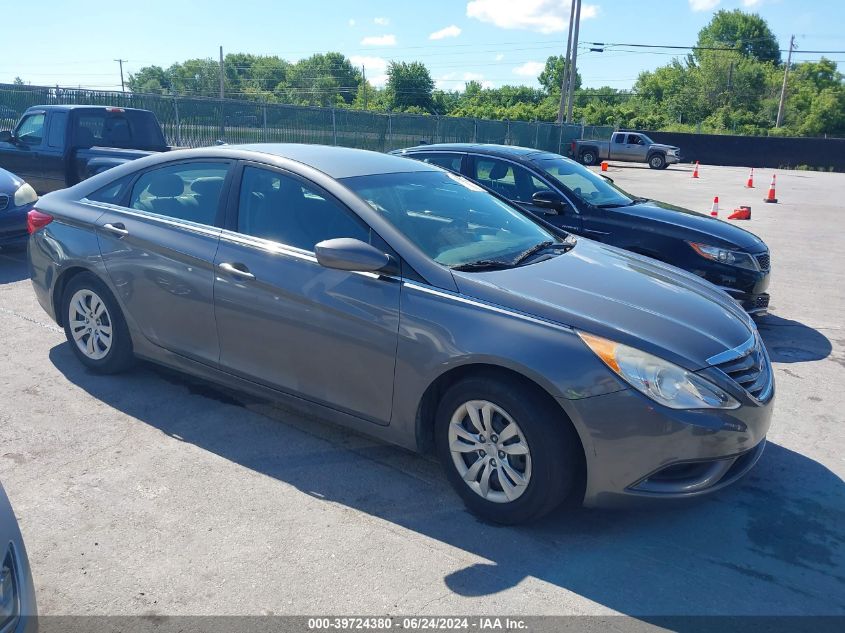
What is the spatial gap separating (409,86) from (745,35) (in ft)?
152

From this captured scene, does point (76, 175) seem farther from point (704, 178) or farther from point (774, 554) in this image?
point (704, 178)

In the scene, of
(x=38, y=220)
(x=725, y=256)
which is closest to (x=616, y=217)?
(x=725, y=256)

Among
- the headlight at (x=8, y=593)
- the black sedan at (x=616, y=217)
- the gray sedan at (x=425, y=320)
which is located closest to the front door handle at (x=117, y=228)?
the gray sedan at (x=425, y=320)

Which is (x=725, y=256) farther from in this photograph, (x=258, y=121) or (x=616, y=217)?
(x=258, y=121)

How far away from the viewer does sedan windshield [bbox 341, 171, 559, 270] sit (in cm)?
385

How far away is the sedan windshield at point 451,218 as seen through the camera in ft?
12.6

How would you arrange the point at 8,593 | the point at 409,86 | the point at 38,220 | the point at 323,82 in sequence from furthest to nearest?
1. the point at 323,82
2. the point at 409,86
3. the point at 38,220
4. the point at 8,593

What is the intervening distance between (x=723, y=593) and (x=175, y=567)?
2264 millimetres

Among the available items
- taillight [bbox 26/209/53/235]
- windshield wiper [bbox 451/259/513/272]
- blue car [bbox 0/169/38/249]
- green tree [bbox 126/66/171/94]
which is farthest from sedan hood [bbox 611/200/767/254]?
green tree [bbox 126/66/171/94]

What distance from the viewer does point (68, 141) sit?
1060cm

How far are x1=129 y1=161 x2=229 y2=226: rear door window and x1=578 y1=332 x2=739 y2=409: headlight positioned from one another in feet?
7.97

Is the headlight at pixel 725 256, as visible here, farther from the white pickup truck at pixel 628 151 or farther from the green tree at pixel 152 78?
the green tree at pixel 152 78

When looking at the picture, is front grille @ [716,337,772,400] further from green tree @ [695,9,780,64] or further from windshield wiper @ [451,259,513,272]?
green tree @ [695,9,780,64]

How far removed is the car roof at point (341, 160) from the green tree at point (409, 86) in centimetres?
8631
